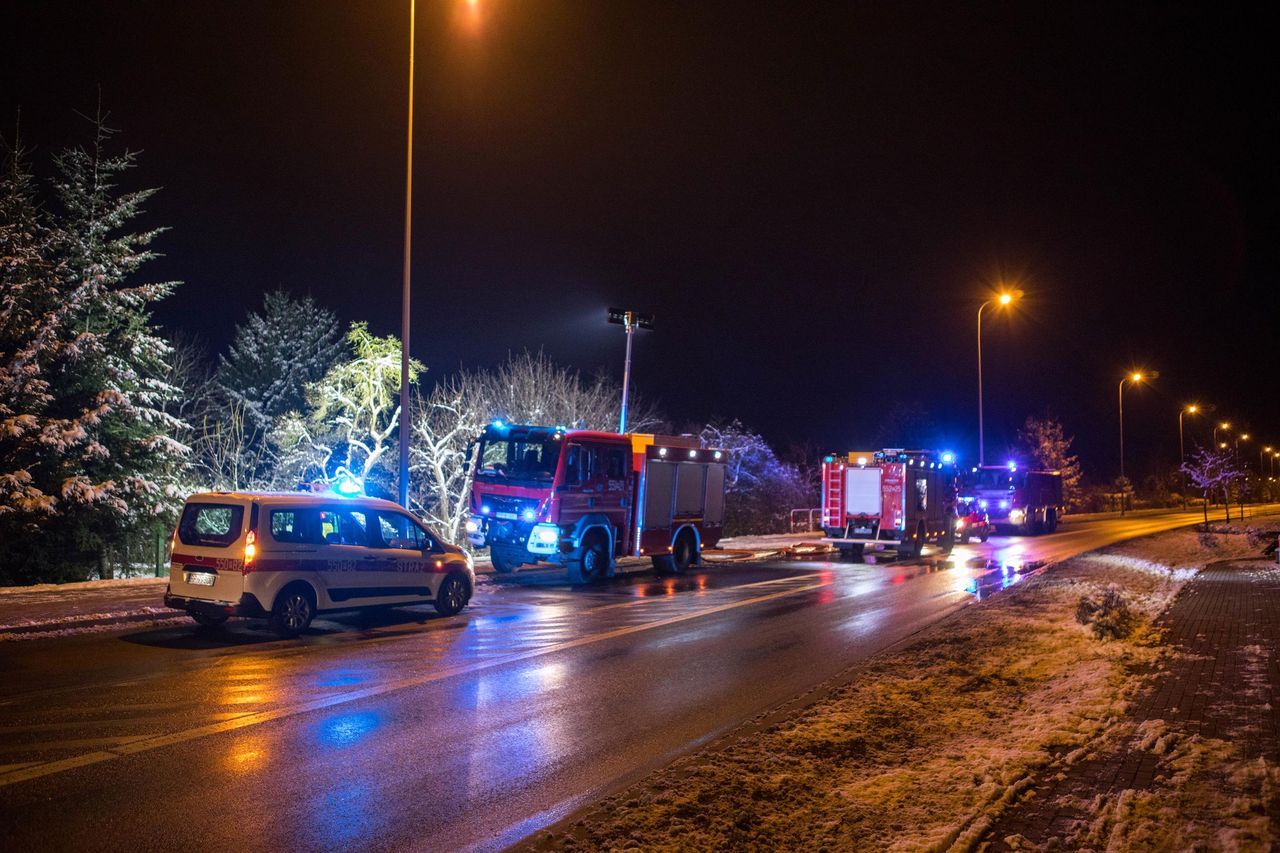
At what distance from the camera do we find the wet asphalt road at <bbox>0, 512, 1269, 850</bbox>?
5.43m

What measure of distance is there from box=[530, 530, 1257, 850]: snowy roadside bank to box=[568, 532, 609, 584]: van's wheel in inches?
315

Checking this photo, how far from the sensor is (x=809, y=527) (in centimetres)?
3753

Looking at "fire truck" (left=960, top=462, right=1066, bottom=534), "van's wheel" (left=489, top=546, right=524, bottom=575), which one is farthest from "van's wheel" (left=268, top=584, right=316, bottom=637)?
"fire truck" (left=960, top=462, right=1066, bottom=534)

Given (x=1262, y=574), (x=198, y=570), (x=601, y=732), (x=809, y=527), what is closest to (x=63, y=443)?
(x=198, y=570)

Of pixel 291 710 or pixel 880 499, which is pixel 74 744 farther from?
pixel 880 499

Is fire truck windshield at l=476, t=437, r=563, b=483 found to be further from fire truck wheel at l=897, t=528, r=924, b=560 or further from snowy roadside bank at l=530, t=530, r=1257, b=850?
fire truck wheel at l=897, t=528, r=924, b=560

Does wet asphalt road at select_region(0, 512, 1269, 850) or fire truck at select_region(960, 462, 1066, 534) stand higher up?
fire truck at select_region(960, 462, 1066, 534)

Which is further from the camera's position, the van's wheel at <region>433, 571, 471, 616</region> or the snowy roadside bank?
the van's wheel at <region>433, 571, 471, 616</region>

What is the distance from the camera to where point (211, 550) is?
11.2m

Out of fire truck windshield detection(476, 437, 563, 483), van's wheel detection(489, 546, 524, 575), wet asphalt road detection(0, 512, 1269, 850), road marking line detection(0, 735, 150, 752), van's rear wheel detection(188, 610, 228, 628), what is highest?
fire truck windshield detection(476, 437, 563, 483)

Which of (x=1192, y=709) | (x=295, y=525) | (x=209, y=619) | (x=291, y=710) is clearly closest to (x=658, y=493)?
(x=295, y=525)

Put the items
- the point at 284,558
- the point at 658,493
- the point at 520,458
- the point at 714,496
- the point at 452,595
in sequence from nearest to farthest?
the point at 284,558 < the point at 452,595 < the point at 520,458 < the point at 658,493 < the point at 714,496

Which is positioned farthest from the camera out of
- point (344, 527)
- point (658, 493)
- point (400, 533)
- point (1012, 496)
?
point (1012, 496)

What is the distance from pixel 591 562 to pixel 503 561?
5.78 ft
